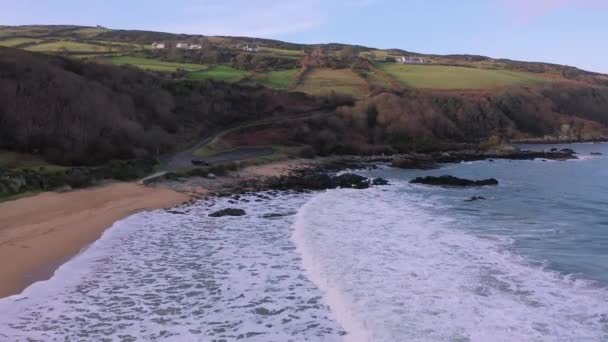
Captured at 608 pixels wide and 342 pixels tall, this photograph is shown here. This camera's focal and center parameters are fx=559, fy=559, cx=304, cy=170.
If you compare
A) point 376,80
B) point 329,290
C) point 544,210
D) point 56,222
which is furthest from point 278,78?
point 329,290

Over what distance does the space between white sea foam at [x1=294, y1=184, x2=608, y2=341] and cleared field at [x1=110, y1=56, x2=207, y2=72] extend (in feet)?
159

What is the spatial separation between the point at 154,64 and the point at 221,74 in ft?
25.3

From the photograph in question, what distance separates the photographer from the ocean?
9.05 m

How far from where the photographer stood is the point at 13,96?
28766 mm

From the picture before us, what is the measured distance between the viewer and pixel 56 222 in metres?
16.5

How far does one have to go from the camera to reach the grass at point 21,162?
946 inches

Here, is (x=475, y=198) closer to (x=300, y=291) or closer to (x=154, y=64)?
(x=300, y=291)

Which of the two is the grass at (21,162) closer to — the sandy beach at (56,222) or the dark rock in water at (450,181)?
the sandy beach at (56,222)

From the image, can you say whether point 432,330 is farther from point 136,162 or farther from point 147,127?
point 147,127

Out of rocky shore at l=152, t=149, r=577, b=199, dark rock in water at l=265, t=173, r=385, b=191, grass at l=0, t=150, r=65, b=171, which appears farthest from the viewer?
dark rock in water at l=265, t=173, r=385, b=191

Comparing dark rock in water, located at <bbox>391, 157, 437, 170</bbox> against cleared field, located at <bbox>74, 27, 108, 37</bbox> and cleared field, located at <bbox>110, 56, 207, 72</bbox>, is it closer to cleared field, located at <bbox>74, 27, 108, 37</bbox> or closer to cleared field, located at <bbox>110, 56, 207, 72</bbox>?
cleared field, located at <bbox>110, 56, 207, 72</bbox>

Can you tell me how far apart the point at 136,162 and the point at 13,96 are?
24.0ft

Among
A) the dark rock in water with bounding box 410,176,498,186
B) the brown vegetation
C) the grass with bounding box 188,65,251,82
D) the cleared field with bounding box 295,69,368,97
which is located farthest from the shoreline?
the cleared field with bounding box 295,69,368,97

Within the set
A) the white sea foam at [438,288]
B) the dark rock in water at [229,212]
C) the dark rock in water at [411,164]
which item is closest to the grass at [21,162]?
the dark rock in water at [229,212]
